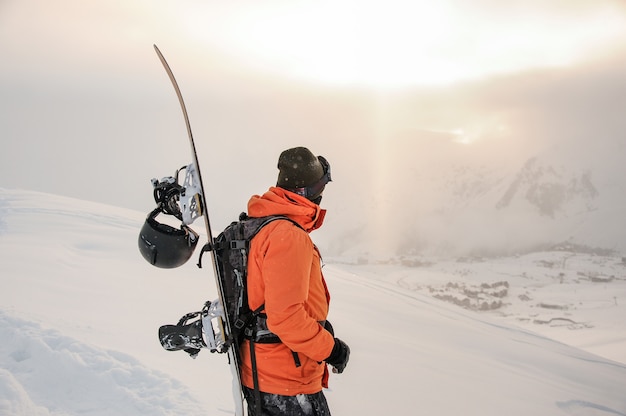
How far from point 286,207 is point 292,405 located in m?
1.14

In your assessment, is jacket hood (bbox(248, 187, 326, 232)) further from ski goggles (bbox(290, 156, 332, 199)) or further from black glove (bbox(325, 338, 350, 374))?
black glove (bbox(325, 338, 350, 374))

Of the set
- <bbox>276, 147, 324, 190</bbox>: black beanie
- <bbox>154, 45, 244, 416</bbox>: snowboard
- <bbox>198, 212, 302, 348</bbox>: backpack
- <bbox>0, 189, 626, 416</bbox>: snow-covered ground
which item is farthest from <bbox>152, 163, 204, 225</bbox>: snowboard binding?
<bbox>0, 189, 626, 416</bbox>: snow-covered ground

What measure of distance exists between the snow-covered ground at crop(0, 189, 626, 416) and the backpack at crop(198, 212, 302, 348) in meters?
1.95

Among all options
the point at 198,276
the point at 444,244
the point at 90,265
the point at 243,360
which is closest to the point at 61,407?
the point at 243,360

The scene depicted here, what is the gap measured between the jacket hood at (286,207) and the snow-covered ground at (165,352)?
2510 mm

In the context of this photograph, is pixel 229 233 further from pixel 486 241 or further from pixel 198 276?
pixel 486 241

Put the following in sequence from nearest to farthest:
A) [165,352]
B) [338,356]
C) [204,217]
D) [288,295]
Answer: [288,295] < [338,356] < [204,217] < [165,352]

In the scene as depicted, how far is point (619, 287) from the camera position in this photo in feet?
307

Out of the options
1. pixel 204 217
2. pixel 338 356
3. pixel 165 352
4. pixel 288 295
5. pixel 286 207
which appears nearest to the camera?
pixel 288 295

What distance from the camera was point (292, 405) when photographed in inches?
102

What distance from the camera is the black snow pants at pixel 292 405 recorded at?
2.58 m

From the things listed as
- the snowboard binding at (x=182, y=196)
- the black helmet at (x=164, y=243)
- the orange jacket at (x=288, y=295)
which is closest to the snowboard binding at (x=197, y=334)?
the orange jacket at (x=288, y=295)

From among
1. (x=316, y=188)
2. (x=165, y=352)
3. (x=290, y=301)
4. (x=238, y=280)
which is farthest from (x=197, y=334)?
(x=165, y=352)

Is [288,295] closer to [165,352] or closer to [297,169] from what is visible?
[297,169]
